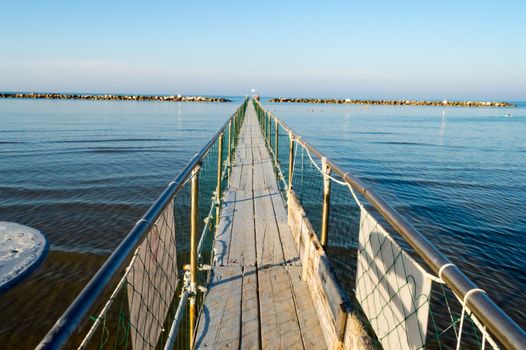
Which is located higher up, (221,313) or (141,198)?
(221,313)

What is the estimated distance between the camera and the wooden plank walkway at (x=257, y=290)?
3057 millimetres

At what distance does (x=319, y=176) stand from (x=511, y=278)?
8015 millimetres

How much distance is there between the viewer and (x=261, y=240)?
4.98 meters

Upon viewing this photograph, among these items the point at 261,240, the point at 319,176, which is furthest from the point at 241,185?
the point at 319,176

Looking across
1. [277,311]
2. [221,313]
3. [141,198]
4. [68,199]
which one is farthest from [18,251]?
[277,311]

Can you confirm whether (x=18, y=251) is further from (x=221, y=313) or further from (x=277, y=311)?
(x=277, y=311)

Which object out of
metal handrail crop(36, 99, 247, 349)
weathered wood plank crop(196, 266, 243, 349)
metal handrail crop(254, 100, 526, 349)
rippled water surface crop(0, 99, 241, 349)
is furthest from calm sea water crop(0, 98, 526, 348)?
metal handrail crop(254, 100, 526, 349)

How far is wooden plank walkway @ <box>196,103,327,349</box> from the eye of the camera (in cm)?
306

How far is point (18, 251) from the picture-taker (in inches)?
259

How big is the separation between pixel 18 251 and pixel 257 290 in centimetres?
529

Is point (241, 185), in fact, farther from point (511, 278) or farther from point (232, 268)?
point (511, 278)

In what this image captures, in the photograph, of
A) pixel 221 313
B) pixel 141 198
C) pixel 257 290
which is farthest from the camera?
pixel 141 198

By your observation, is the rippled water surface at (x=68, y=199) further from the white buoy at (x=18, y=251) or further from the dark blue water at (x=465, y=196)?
the dark blue water at (x=465, y=196)

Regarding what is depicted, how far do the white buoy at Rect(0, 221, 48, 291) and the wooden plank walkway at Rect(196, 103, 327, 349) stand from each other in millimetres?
3570
